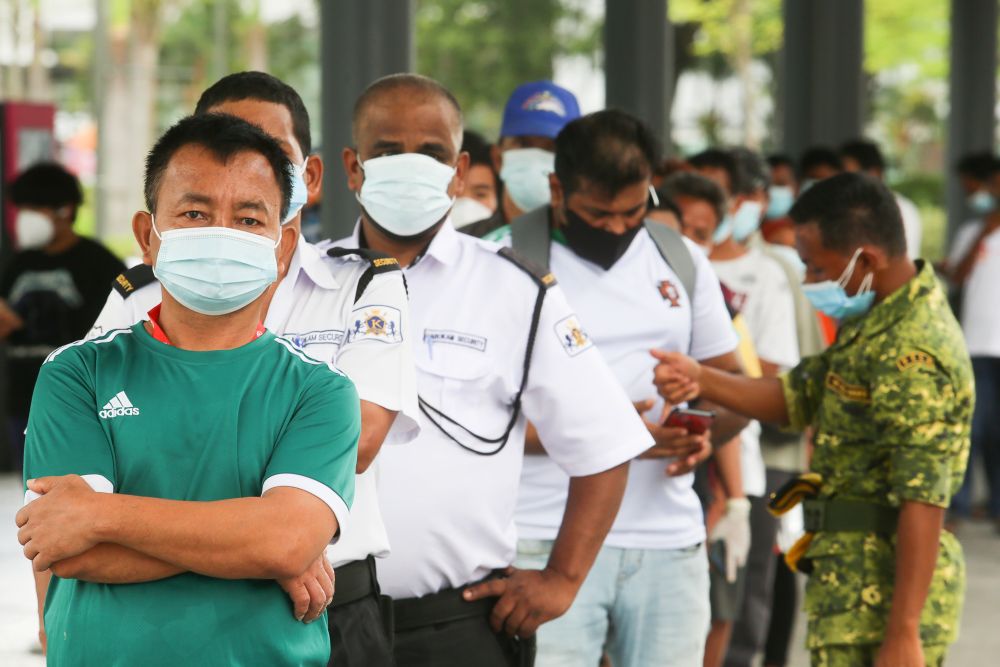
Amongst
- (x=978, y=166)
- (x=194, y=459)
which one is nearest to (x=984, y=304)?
(x=978, y=166)

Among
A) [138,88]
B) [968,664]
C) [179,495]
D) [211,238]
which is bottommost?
[968,664]

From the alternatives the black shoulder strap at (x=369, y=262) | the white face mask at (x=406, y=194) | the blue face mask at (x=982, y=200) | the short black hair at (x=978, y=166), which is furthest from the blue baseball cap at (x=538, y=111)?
the short black hair at (x=978, y=166)

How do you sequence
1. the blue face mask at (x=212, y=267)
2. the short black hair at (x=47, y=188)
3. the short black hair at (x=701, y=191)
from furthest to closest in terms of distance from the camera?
the short black hair at (x=47, y=188), the short black hair at (x=701, y=191), the blue face mask at (x=212, y=267)

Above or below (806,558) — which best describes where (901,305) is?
above

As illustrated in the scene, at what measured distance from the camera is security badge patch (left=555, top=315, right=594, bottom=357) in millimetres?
3172

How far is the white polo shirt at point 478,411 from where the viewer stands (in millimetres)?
3049

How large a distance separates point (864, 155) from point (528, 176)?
20.8ft

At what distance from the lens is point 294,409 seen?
2266mm

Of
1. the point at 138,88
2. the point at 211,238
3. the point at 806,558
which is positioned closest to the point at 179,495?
the point at 211,238

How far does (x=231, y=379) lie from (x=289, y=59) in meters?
35.7

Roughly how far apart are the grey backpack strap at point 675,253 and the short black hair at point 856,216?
1.14ft

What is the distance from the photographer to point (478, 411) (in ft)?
10.3

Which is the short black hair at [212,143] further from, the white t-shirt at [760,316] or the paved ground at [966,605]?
the paved ground at [966,605]

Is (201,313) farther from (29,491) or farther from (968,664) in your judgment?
(968,664)
